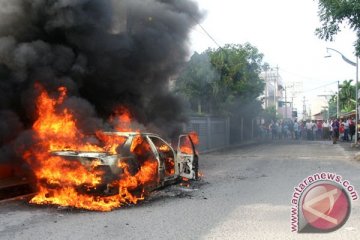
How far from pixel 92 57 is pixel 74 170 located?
5452 millimetres

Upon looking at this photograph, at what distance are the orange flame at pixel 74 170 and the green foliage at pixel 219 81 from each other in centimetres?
1478

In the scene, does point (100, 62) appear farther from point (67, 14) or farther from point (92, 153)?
point (92, 153)

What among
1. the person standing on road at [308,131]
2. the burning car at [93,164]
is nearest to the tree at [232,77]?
the person standing on road at [308,131]

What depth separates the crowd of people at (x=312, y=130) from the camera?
99.2ft

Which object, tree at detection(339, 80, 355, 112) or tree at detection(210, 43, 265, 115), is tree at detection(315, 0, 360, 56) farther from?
tree at detection(339, 80, 355, 112)

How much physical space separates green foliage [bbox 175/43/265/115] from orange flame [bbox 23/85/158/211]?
14.8 m

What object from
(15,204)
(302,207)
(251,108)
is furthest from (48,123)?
(251,108)

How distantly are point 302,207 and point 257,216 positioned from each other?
900mm

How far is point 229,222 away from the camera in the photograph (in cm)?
648

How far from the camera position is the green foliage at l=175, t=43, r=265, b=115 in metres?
24.8

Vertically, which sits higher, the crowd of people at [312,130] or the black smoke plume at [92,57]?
the black smoke plume at [92,57]

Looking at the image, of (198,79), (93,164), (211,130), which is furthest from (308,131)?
(93,164)

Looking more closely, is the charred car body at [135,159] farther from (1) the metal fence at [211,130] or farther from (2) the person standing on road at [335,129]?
(2) the person standing on road at [335,129]

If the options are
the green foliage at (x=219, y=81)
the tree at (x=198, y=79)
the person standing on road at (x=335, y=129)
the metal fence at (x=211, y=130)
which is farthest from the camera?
the person standing on road at (x=335, y=129)
